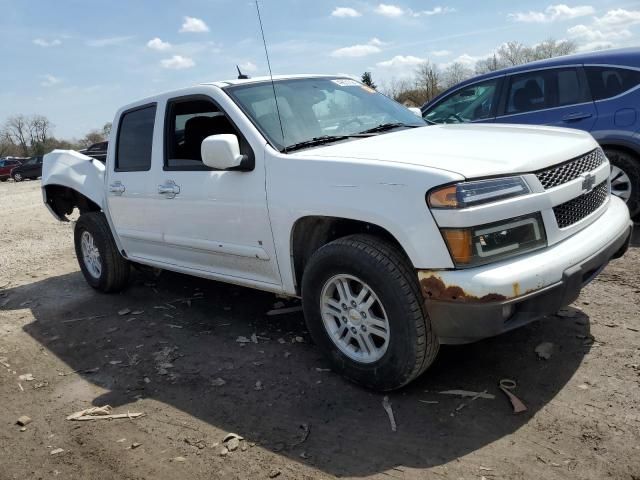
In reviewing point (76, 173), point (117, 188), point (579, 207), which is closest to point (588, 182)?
point (579, 207)

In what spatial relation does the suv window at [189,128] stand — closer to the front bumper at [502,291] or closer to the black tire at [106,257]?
the black tire at [106,257]

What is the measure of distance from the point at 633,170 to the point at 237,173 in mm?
4250

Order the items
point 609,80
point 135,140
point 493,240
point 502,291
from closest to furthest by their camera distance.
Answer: point 502,291
point 493,240
point 135,140
point 609,80

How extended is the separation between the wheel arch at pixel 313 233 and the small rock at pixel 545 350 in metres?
1.32

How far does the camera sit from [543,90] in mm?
6391

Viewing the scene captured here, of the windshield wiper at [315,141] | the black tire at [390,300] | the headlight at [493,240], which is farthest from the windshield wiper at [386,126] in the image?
the headlight at [493,240]

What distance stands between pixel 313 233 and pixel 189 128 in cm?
160

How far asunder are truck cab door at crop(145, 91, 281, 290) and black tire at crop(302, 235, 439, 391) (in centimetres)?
64

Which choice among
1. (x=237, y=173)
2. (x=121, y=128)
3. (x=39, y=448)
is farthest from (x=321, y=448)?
(x=121, y=128)

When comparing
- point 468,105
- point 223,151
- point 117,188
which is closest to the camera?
point 223,151

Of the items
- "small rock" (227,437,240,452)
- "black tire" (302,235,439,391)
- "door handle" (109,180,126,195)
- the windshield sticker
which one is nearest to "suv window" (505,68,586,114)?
the windshield sticker

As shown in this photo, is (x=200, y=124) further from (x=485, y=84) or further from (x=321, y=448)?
(x=485, y=84)

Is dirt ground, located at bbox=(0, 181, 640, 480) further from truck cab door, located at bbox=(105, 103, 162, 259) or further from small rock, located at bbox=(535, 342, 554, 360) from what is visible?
truck cab door, located at bbox=(105, 103, 162, 259)

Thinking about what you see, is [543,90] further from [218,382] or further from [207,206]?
[218,382]
